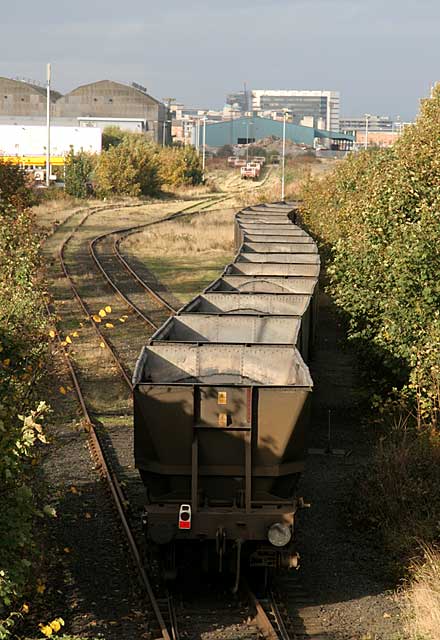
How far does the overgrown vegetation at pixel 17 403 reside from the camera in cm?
816

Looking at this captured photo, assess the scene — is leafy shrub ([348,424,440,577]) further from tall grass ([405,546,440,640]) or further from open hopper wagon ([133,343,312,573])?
open hopper wagon ([133,343,312,573])

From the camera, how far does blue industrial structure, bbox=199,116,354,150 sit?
17638cm

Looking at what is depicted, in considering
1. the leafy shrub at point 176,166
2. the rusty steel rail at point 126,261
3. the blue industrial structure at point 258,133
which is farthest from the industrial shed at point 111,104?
the rusty steel rail at point 126,261

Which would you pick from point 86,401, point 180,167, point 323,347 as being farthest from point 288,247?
point 180,167

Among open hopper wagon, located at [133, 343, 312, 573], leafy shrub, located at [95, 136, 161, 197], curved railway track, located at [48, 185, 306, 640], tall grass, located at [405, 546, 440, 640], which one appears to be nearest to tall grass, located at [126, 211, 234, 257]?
leafy shrub, located at [95, 136, 161, 197]

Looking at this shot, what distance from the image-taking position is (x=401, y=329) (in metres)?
15.4

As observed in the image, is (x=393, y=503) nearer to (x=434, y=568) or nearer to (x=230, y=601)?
(x=434, y=568)

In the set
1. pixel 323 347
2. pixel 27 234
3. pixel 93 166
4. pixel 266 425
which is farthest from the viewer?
pixel 93 166

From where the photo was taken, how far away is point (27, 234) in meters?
Answer: 21.9

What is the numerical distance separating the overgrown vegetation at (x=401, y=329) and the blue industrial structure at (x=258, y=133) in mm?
156729

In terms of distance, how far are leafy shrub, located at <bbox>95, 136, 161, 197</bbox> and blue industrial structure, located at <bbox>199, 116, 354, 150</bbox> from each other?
92.0 metres

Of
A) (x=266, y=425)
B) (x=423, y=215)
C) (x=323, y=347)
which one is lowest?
(x=323, y=347)

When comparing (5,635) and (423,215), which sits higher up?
(423,215)

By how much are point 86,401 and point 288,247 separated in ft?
30.6
